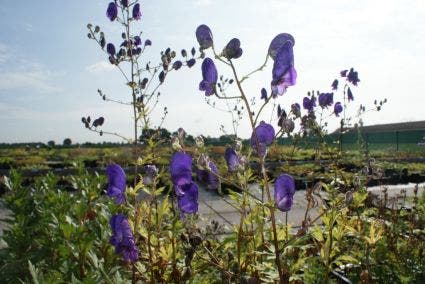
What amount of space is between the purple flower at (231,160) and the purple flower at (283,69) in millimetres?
296

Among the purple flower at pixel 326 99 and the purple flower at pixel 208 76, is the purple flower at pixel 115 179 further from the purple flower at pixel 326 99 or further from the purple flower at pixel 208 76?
the purple flower at pixel 326 99

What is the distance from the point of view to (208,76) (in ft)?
5.39

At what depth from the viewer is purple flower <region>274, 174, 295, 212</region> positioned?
1.57 meters

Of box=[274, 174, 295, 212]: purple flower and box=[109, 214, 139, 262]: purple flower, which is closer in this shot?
box=[274, 174, 295, 212]: purple flower

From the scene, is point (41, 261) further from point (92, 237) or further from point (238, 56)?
point (238, 56)

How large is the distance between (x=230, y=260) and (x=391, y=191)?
7914mm

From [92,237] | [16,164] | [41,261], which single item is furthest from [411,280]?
[16,164]

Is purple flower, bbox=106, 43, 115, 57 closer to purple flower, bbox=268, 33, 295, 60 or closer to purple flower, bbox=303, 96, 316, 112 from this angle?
purple flower, bbox=303, 96, 316, 112

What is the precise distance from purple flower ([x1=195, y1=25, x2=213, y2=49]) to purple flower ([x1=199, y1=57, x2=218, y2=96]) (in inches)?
2.9

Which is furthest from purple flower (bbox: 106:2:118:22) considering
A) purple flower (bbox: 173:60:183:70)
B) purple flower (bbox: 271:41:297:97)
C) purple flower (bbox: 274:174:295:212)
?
purple flower (bbox: 274:174:295:212)

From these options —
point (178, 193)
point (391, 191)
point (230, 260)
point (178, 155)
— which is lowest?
point (391, 191)

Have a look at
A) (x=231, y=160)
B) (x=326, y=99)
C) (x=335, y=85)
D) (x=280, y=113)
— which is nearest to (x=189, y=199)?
(x=231, y=160)

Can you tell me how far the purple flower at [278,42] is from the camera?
60.6 inches

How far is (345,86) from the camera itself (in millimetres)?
4711
